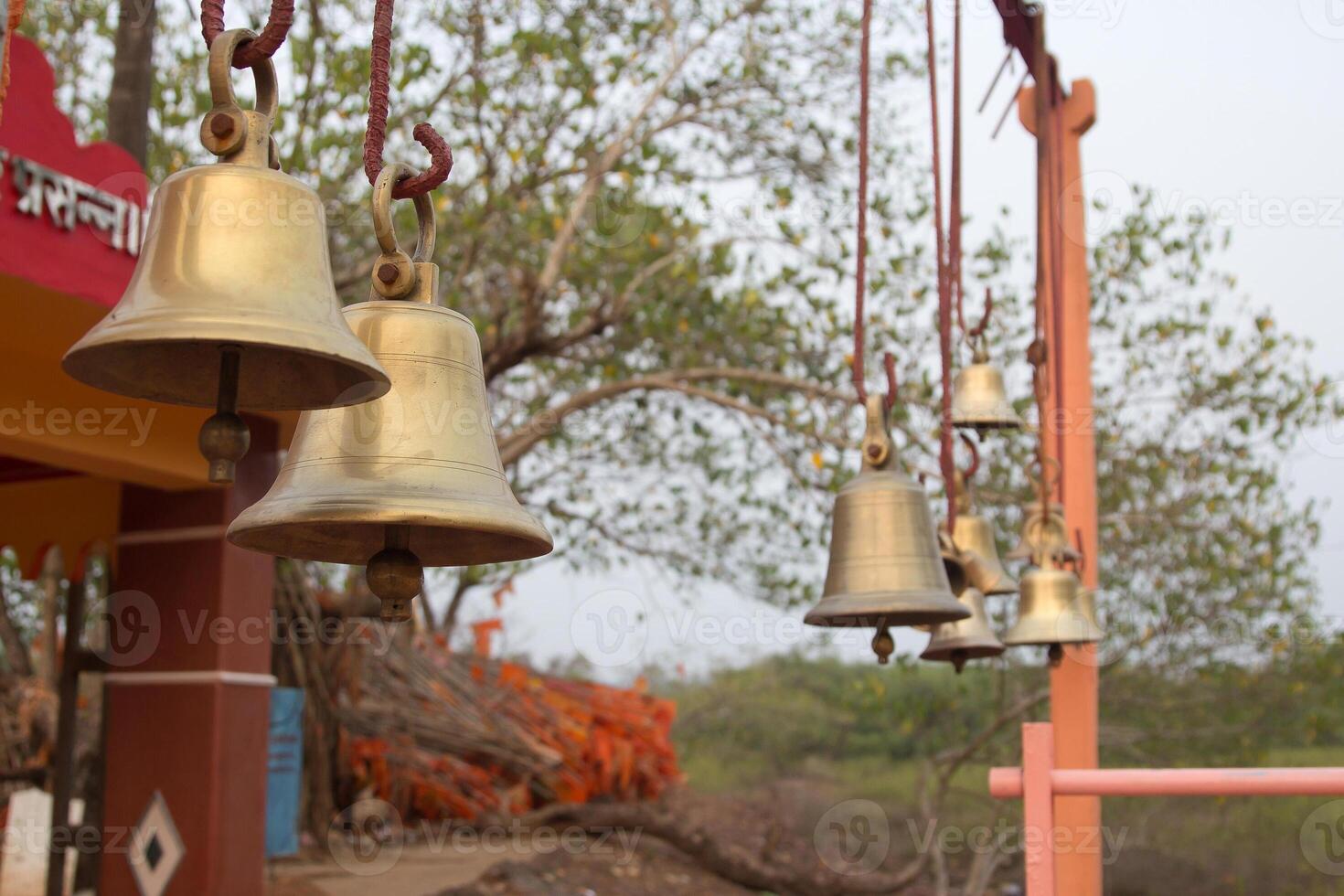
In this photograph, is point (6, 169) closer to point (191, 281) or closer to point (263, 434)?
point (263, 434)

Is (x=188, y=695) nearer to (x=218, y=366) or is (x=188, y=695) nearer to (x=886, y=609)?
(x=886, y=609)

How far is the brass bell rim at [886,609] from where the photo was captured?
3.28m

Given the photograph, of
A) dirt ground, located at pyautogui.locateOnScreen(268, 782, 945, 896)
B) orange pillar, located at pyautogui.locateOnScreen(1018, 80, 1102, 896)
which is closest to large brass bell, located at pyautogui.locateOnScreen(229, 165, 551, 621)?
orange pillar, located at pyautogui.locateOnScreen(1018, 80, 1102, 896)

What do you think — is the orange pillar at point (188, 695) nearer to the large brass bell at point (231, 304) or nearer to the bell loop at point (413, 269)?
the bell loop at point (413, 269)

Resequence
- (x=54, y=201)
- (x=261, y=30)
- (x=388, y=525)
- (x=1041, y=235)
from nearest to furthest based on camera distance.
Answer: (x=261, y=30)
(x=388, y=525)
(x=54, y=201)
(x=1041, y=235)

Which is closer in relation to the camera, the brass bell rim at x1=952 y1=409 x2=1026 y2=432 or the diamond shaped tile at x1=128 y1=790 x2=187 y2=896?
the brass bell rim at x1=952 y1=409 x2=1026 y2=432

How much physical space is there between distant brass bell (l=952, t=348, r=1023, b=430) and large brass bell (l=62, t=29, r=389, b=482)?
11.2 ft

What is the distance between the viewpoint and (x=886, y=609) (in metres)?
3.26

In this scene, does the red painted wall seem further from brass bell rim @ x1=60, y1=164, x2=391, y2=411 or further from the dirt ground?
the dirt ground

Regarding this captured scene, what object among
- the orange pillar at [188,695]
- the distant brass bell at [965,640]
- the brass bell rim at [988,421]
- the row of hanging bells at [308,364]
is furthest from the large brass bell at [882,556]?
the orange pillar at [188,695]

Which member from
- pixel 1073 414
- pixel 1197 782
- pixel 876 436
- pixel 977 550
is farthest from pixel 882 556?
pixel 1073 414

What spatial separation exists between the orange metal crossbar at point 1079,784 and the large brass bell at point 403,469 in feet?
4.72

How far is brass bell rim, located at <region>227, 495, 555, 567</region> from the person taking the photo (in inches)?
73.9

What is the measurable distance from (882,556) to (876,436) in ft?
0.99
